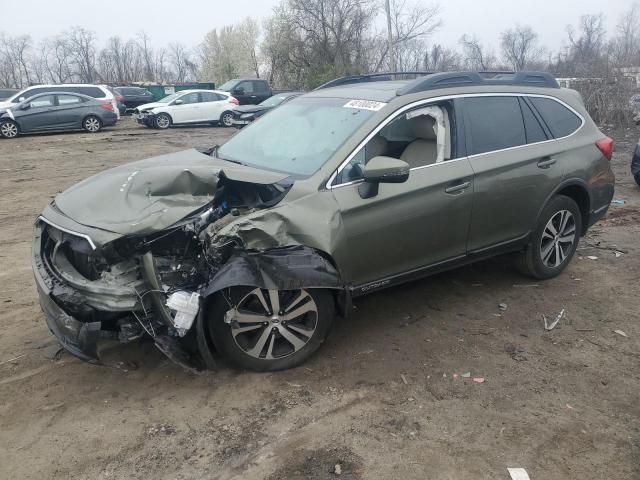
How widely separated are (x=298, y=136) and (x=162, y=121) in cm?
1799

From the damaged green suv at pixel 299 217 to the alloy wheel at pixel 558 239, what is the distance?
87 mm

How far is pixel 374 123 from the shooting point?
386 centimetres

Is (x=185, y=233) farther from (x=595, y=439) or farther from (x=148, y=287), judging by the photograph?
(x=595, y=439)

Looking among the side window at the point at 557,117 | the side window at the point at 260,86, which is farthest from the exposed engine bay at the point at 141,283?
the side window at the point at 260,86

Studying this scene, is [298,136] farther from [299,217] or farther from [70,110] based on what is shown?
[70,110]

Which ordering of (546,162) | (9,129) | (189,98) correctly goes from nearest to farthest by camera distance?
(546,162) → (9,129) → (189,98)

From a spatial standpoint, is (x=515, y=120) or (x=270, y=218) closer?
(x=270, y=218)

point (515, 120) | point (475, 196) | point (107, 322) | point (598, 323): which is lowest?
point (598, 323)

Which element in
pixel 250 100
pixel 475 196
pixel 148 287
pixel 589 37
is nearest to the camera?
pixel 148 287

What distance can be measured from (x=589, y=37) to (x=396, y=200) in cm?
7137

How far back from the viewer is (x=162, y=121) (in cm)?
2080

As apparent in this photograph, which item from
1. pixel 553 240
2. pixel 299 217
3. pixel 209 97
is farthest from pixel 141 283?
pixel 209 97

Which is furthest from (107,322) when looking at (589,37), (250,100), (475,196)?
(589,37)

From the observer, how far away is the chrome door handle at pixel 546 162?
183 inches
